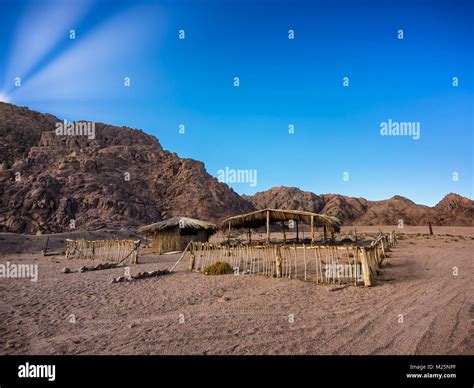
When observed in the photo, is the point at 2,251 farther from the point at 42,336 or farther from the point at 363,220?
the point at 363,220

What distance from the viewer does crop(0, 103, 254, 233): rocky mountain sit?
124 feet

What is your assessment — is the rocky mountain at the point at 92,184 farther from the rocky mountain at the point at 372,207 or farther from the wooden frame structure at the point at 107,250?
the rocky mountain at the point at 372,207

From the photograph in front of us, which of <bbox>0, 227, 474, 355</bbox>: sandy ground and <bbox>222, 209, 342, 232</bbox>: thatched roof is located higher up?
<bbox>222, 209, 342, 232</bbox>: thatched roof

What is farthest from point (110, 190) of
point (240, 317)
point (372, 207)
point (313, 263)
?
point (372, 207)

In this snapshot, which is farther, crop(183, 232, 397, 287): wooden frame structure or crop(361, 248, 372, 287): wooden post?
crop(183, 232, 397, 287): wooden frame structure

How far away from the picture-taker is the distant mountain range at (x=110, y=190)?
38.3 m

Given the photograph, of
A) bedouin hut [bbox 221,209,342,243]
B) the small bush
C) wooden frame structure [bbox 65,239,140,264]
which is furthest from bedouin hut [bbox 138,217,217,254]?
the small bush

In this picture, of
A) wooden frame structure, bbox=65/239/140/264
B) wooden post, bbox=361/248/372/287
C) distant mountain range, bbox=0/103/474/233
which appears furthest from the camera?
distant mountain range, bbox=0/103/474/233

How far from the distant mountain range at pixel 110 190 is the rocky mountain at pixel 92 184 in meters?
0.12

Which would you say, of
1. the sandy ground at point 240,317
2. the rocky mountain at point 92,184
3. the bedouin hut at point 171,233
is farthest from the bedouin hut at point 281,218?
the rocky mountain at point 92,184

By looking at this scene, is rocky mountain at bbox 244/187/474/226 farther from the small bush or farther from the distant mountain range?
the small bush

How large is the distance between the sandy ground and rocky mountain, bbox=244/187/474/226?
6233 cm
